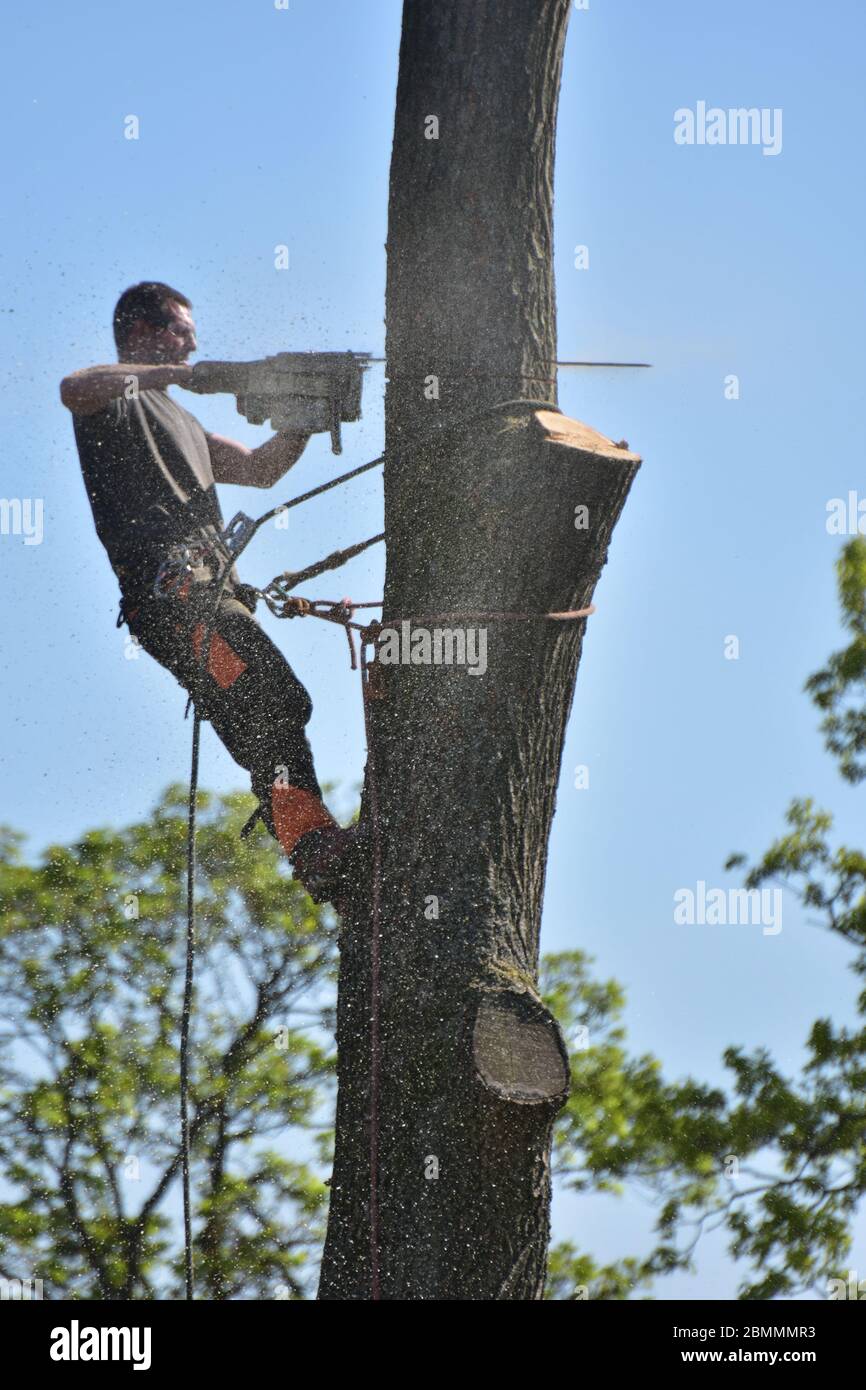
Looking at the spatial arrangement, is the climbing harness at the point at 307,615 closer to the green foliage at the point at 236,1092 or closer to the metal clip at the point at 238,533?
the metal clip at the point at 238,533

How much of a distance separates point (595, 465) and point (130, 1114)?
7.31 m

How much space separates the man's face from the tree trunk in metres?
1.11

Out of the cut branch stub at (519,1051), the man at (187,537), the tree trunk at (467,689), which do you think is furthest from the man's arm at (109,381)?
the cut branch stub at (519,1051)

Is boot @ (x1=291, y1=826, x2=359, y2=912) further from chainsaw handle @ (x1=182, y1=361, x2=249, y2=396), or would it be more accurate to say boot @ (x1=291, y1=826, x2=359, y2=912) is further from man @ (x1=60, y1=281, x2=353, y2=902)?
chainsaw handle @ (x1=182, y1=361, x2=249, y2=396)

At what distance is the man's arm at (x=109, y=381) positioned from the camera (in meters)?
3.62

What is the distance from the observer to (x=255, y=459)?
4.09 m

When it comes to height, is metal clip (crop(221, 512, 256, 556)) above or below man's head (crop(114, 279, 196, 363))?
below

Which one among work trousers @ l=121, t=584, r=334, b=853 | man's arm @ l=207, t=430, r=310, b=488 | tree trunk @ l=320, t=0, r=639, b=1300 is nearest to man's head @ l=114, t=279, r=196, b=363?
man's arm @ l=207, t=430, r=310, b=488

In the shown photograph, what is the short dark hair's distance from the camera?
Answer: 13.0 ft

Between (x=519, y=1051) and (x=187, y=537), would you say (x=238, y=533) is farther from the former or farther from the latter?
(x=519, y=1051)

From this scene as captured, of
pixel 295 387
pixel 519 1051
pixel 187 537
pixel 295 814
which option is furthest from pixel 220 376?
pixel 519 1051
